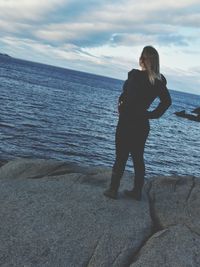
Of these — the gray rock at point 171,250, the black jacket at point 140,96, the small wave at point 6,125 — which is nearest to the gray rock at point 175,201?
the gray rock at point 171,250

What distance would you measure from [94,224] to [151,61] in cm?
360

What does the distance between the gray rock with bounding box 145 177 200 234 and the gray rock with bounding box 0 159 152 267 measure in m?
0.34

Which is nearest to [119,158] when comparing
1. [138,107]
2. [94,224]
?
[138,107]

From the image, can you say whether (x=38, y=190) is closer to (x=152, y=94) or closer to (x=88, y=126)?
(x=152, y=94)

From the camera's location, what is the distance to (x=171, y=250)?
7340mm

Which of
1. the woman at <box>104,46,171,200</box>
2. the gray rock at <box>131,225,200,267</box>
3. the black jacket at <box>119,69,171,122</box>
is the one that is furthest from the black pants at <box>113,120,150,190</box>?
the gray rock at <box>131,225,200,267</box>

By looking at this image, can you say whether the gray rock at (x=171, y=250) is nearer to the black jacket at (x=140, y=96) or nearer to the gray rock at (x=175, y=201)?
the gray rock at (x=175, y=201)

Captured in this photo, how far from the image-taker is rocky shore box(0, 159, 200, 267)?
22.5 feet

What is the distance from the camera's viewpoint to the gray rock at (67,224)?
6.79m

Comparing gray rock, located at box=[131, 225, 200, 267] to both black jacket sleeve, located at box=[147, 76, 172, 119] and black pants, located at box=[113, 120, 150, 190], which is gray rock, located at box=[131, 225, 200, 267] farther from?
black jacket sleeve, located at box=[147, 76, 172, 119]

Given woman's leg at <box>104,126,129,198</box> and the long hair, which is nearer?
the long hair

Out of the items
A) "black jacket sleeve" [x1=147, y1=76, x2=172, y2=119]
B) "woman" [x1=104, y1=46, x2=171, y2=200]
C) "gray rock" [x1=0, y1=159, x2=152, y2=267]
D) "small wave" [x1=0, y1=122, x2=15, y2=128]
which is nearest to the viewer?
"gray rock" [x1=0, y1=159, x2=152, y2=267]

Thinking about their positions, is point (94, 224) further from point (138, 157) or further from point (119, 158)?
point (138, 157)

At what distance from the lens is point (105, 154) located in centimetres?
2939
